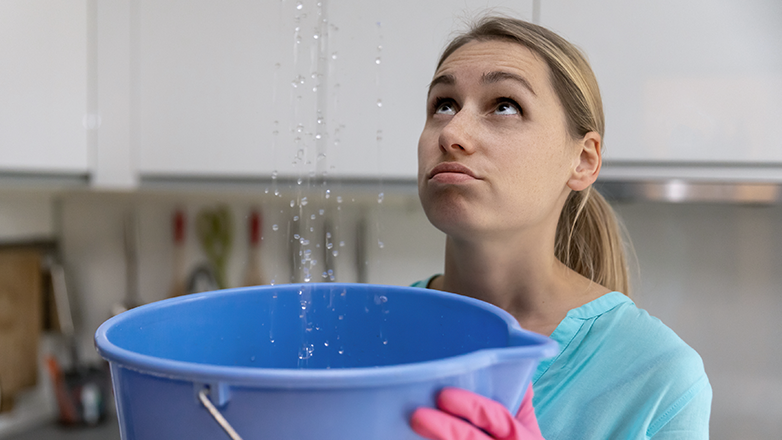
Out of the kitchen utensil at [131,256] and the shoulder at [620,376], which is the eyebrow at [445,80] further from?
the kitchen utensil at [131,256]

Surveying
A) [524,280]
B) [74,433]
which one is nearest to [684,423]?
[524,280]

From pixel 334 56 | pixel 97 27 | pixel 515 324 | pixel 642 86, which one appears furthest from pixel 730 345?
pixel 97 27

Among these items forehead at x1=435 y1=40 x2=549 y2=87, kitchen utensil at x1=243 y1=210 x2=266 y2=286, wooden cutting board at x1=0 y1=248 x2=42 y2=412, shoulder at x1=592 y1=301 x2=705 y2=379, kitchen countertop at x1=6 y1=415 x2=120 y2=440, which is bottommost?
kitchen countertop at x1=6 y1=415 x2=120 y2=440

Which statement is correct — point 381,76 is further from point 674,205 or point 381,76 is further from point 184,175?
point 674,205

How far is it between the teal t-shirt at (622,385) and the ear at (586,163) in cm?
18

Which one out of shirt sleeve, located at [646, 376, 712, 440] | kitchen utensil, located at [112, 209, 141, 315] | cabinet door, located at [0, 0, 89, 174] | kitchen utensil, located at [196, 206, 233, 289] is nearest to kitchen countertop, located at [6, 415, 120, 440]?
kitchen utensil, located at [112, 209, 141, 315]

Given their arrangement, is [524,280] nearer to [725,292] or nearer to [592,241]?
[592,241]

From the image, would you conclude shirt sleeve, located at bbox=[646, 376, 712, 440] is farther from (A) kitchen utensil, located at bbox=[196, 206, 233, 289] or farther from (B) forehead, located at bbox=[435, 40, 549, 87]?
(A) kitchen utensil, located at bbox=[196, 206, 233, 289]

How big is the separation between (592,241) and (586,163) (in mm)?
162

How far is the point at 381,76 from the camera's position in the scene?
117cm

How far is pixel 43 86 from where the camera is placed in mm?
1281

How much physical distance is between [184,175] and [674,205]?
1196 millimetres

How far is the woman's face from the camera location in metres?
0.64

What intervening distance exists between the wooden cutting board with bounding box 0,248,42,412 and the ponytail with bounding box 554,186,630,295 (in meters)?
1.52
